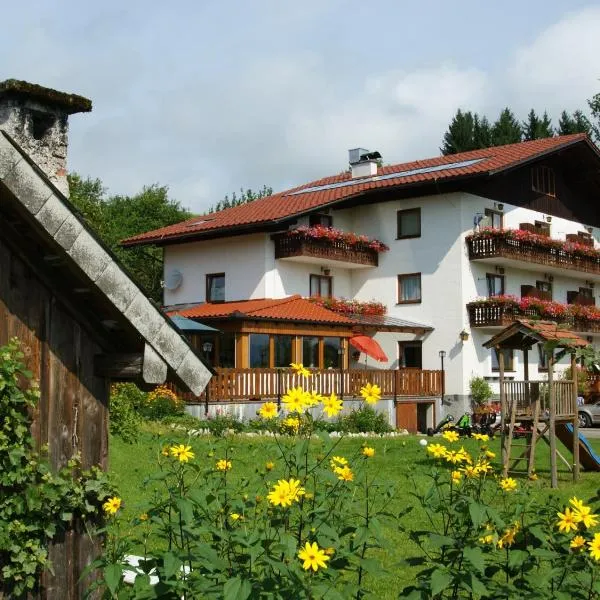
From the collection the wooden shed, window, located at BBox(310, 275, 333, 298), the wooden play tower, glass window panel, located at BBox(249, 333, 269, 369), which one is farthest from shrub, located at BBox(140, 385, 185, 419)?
the wooden shed

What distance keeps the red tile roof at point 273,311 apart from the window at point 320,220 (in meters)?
A: 3.13

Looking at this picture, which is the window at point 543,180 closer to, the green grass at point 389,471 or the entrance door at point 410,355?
the entrance door at point 410,355

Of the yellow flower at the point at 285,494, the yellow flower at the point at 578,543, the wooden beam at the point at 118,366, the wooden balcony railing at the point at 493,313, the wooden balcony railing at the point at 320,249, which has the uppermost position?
the wooden balcony railing at the point at 320,249

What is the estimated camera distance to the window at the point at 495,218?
36281mm

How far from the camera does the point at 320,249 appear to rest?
33.9m

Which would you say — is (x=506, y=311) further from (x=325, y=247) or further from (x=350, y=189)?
(x=350, y=189)

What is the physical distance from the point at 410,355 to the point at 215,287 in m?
7.91

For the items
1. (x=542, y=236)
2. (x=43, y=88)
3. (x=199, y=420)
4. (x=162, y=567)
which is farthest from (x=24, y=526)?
(x=542, y=236)

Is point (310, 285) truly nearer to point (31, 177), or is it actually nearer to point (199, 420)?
point (199, 420)

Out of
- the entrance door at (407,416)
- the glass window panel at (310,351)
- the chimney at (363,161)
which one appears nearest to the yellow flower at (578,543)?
the entrance door at (407,416)

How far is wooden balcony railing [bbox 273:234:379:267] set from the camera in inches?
1314

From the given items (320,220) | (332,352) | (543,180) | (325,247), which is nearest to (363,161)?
(320,220)

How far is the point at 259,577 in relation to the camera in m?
4.09

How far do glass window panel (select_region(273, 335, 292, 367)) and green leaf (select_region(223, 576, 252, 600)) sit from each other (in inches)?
1077
